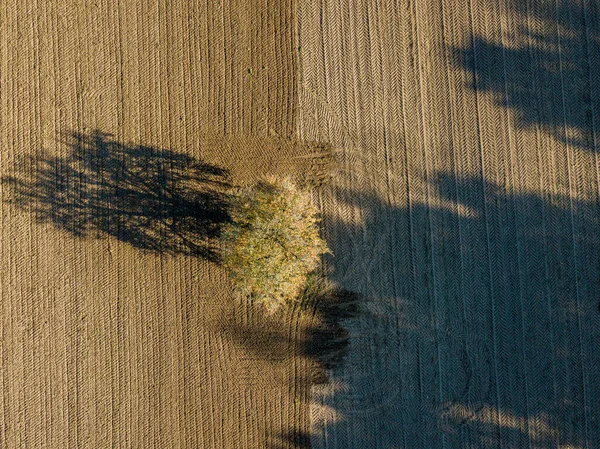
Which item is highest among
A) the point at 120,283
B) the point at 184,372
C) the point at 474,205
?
the point at 474,205

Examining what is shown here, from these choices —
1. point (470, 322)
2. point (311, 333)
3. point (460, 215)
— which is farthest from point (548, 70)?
point (311, 333)

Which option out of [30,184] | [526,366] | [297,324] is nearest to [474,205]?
[526,366]

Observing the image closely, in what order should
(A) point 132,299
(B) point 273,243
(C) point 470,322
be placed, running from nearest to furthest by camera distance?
(B) point 273,243, (C) point 470,322, (A) point 132,299

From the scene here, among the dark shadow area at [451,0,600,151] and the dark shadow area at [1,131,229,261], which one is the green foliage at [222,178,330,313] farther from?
the dark shadow area at [451,0,600,151]

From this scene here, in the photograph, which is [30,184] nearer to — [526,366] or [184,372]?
[184,372]

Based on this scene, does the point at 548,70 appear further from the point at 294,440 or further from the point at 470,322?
the point at 294,440
